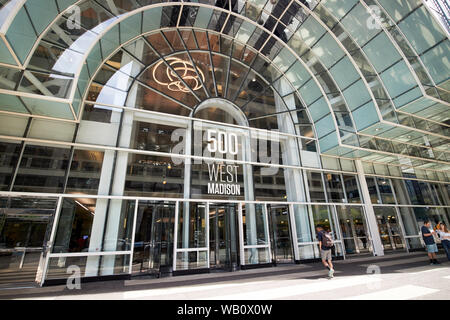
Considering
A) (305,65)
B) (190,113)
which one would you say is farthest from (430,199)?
(190,113)

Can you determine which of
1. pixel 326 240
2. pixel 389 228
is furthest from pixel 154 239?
pixel 389 228

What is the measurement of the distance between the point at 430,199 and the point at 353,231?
31.1 feet

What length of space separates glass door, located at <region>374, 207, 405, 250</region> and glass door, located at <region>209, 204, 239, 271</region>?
1014 centimetres

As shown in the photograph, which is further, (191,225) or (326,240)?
(191,225)

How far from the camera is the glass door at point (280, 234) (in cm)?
1071

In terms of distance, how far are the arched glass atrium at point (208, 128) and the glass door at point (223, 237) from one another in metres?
0.07

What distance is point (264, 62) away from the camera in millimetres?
13656

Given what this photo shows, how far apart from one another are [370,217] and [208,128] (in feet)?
37.7

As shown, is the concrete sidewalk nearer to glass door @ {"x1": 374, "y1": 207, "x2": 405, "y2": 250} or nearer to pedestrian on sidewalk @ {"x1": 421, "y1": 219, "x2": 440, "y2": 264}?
pedestrian on sidewalk @ {"x1": 421, "y1": 219, "x2": 440, "y2": 264}

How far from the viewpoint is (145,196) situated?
9062 mm

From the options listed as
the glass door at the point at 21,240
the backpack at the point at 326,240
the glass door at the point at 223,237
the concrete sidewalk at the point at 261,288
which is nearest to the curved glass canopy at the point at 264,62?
the glass door at the point at 21,240

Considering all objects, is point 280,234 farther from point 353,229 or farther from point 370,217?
point 370,217

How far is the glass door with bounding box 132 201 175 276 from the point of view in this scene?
27.8ft

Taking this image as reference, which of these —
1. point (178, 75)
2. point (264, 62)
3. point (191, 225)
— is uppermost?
point (264, 62)
